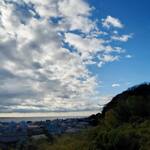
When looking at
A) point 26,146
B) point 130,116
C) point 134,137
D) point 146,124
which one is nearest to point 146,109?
point 130,116

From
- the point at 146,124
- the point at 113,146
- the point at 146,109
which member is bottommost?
the point at 113,146

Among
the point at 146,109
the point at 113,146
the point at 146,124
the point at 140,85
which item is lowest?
the point at 113,146

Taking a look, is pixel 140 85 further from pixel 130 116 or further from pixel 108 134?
pixel 108 134

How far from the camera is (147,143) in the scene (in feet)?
49.6

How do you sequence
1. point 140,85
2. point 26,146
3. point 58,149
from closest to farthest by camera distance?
point 58,149 → point 26,146 → point 140,85

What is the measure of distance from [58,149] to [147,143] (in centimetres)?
536

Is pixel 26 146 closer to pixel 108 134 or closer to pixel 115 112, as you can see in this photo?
pixel 108 134

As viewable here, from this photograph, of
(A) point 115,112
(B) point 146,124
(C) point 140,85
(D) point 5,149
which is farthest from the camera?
(C) point 140,85

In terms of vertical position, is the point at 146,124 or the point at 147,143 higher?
the point at 146,124

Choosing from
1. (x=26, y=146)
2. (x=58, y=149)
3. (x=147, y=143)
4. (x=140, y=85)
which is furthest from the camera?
(x=140, y=85)

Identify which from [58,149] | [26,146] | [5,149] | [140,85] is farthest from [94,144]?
[140,85]

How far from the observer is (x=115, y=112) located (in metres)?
30.0

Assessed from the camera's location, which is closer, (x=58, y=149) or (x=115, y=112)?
(x=58, y=149)

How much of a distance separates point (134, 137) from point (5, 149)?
36.2 feet
